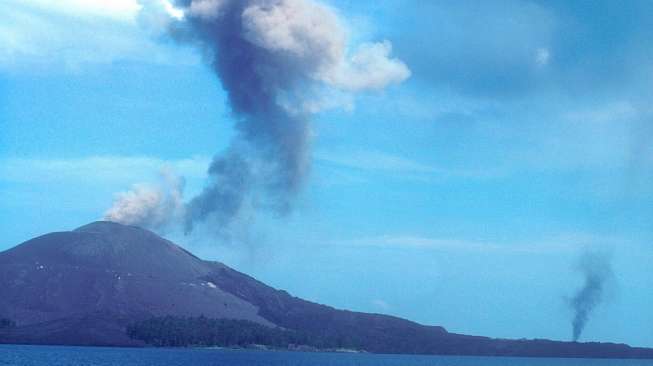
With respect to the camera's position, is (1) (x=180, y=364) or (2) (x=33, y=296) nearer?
(1) (x=180, y=364)

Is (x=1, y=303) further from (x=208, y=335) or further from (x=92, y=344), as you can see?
(x=208, y=335)

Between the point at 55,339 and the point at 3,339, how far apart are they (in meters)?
10.2

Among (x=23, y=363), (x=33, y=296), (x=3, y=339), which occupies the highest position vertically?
(x=33, y=296)

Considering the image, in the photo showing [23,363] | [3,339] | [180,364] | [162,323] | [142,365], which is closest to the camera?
[23,363]

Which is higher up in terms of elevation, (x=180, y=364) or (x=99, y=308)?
(x=99, y=308)

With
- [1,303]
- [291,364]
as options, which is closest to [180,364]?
[291,364]

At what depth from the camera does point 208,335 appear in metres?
186

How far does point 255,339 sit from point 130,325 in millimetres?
28583

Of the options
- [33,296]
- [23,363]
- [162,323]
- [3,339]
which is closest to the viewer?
[23,363]

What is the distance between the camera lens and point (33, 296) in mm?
199000

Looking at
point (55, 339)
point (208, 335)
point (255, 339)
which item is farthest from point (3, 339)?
point (255, 339)

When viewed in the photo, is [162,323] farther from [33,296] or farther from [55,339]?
[33,296]

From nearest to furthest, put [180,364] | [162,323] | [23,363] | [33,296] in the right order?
[23,363], [180,364], [162,323], [33,296]

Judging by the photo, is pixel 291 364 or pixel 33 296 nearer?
pixel 291 364
